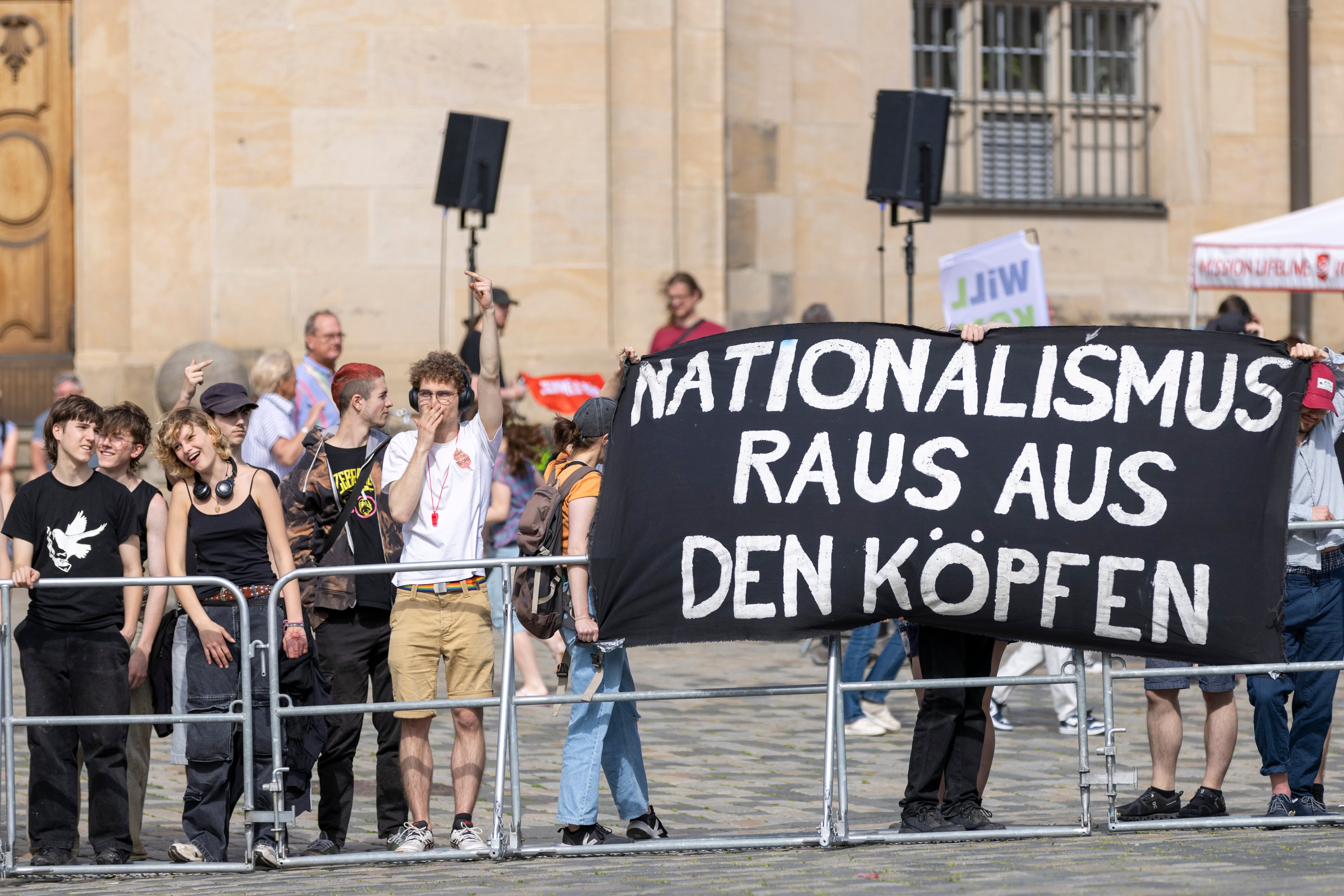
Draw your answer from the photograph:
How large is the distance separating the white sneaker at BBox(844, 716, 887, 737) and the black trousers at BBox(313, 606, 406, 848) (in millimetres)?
3217

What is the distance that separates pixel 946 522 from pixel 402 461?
212cm

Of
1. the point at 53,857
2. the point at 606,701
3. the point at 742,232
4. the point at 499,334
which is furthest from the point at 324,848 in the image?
the point at 742,232

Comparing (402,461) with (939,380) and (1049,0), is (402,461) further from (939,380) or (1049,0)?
(1049,0)

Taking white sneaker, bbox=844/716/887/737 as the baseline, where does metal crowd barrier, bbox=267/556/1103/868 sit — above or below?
above

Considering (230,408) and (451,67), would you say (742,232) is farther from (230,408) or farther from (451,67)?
(230,408)

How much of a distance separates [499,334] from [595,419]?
5403 mm

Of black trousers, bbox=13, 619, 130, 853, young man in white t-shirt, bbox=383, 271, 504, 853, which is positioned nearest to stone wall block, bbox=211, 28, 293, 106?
young man in white t-shirt, bbox=383, 271, 504, 853

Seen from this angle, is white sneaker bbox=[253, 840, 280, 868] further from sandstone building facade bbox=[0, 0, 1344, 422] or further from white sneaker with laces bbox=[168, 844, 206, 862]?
sandstone building facade bbox=[0, 0, 1344, 422]

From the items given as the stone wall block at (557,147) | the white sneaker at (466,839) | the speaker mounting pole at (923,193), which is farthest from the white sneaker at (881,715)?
the stone wall block at (557,147)

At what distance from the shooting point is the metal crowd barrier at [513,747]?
702cm

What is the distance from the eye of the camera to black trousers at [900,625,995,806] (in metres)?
7.24

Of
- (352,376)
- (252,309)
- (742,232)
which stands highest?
(742,232)

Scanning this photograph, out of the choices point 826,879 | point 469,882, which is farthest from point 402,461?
point 826,879

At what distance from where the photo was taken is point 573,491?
24.6 feet
